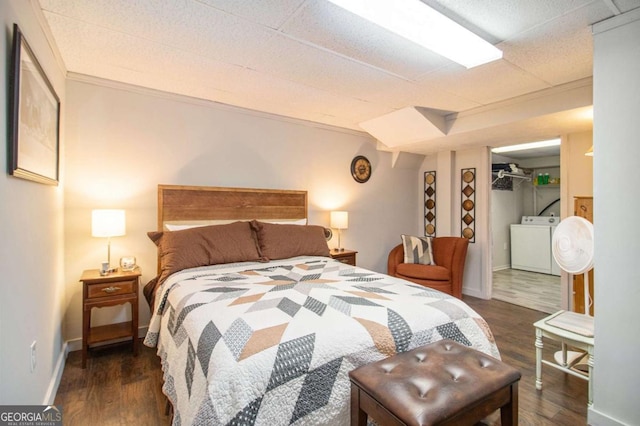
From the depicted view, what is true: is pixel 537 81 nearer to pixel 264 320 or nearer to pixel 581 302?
pixel 581 302

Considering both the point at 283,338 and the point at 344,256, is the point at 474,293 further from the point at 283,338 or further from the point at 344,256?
the point at 283,338

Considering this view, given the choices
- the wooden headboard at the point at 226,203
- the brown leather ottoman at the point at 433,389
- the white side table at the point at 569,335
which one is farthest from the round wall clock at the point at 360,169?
the brown leather ottoman at the point at 433,389

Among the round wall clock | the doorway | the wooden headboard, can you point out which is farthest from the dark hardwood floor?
the doorway

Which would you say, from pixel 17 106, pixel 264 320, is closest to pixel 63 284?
pixel 17 106

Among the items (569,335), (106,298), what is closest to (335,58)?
(569,335)

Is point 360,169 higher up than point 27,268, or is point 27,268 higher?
point 360,169

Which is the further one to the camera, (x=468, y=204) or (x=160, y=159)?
(x=468, y=204)

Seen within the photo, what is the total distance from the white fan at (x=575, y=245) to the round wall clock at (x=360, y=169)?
8.39ft

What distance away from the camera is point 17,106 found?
1308 mm

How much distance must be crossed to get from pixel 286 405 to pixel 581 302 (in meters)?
3.39

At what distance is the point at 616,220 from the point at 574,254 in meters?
0.53

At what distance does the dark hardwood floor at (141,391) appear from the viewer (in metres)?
1.79

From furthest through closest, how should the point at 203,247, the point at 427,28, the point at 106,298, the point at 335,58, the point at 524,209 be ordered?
1. the point at 524,209
2. the point at 203,247
3. the point at 106,298
4. the point at 335,58
5. the point at 427,28

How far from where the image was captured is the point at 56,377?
6.77 ft
